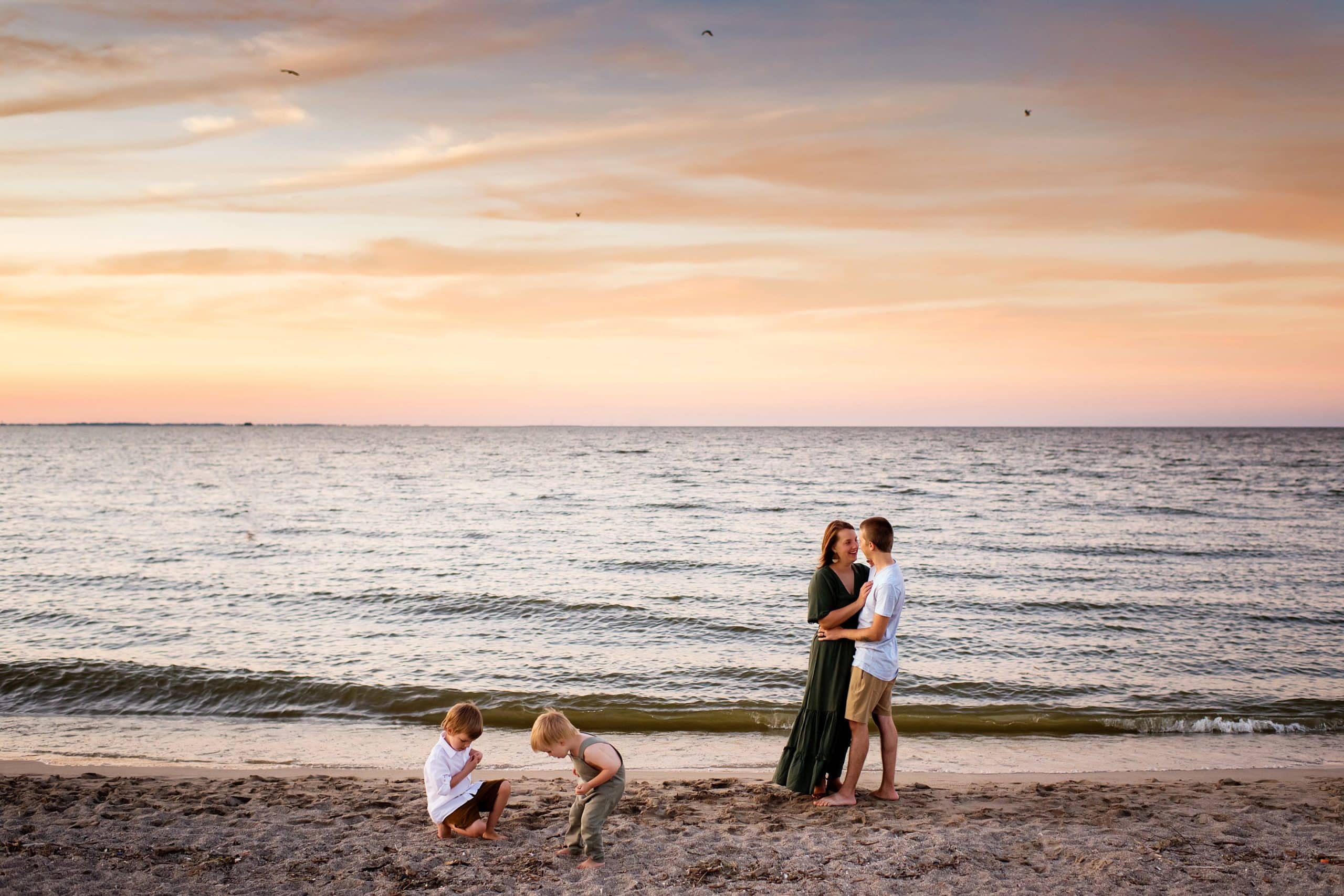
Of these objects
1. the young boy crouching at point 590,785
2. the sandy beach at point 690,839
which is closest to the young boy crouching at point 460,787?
the sandy beach at point 690,839

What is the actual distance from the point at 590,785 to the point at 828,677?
1931 millimetres

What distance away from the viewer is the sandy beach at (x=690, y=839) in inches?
193

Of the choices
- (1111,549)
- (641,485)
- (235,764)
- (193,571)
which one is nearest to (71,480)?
(641,485)

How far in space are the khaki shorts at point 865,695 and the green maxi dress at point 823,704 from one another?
0.08 m

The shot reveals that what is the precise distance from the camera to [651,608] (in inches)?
564

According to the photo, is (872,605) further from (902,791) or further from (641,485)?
(641,485)

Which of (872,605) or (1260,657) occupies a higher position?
(872,605)

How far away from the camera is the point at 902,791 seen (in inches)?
265

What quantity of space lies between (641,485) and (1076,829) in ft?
122

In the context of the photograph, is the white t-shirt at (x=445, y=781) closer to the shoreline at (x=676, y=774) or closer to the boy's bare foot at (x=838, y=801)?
the shoreline at (x=676, y=774)

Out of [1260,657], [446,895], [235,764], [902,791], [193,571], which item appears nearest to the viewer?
[446,895]

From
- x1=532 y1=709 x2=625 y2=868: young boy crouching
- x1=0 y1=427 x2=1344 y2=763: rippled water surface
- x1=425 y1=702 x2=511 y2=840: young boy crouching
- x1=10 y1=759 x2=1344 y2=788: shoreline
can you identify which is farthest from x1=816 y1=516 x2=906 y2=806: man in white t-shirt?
x1=0 y1=427 x2=1344 y2=763: rippled water surface

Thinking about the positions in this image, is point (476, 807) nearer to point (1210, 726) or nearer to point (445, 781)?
point (445, 781)

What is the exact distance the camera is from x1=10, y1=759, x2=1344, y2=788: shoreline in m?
7.18
